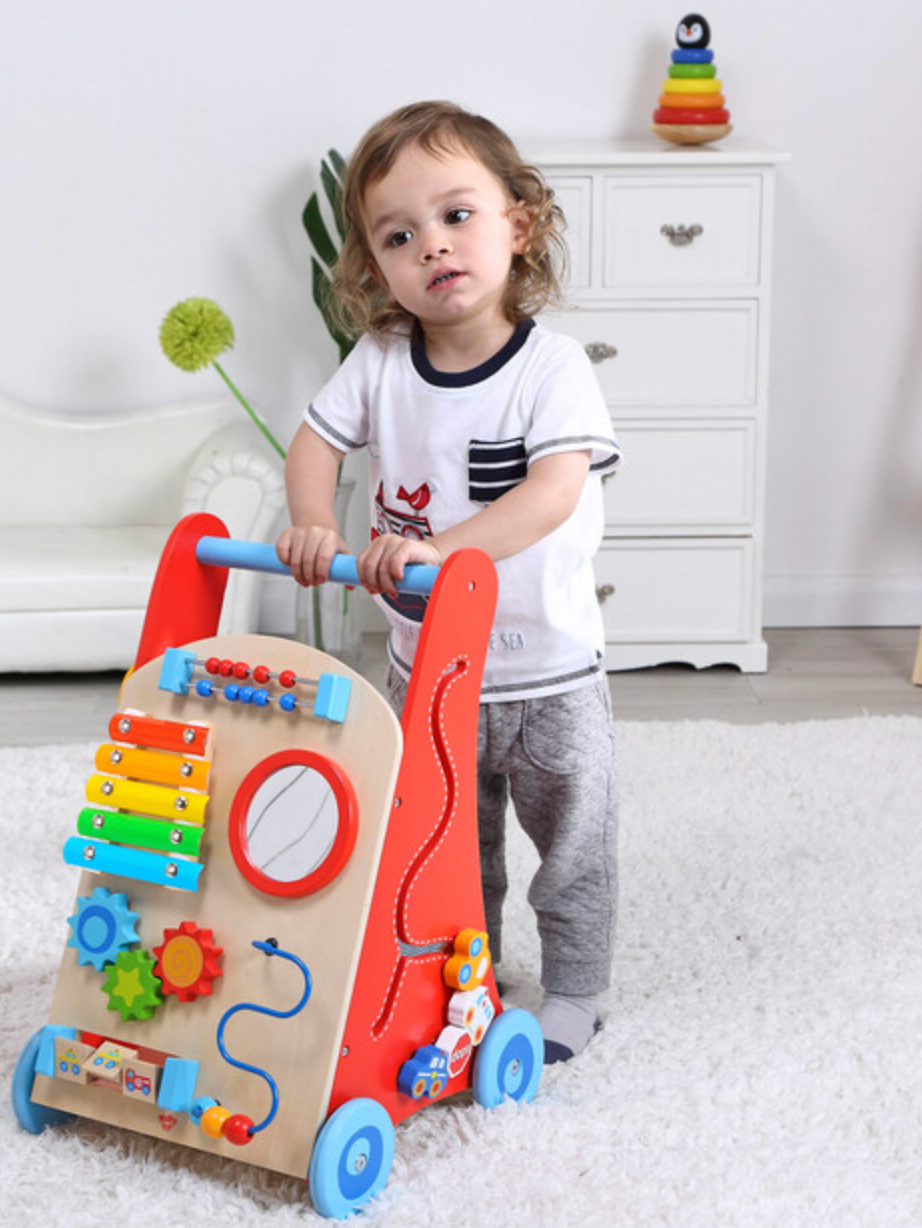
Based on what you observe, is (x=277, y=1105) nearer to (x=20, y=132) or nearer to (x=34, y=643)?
(x=34, y=643)

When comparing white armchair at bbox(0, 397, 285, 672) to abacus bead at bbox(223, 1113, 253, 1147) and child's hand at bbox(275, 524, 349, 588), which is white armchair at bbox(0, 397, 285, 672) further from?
abacus bead at bbox(223, 1113, 253, 1147)

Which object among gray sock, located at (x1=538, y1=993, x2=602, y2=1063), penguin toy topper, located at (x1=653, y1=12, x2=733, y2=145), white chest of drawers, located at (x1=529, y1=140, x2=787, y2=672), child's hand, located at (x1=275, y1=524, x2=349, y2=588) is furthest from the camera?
penguin toy topper, located at (x1=653, y1=12, x2=733, y2=145)

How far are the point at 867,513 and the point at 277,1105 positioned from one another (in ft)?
8.23

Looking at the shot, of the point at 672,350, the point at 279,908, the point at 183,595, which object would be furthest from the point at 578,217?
the point at 279,908

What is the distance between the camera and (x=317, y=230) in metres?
3.15

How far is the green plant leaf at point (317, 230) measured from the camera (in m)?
3.13

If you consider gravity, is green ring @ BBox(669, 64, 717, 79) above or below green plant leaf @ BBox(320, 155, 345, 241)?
above

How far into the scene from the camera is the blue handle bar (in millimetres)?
1376

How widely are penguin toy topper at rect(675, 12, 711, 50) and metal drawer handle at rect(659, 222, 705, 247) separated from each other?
0.41 meters

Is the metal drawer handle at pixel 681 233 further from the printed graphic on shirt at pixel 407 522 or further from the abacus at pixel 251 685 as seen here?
the abacus at pixel 251 685

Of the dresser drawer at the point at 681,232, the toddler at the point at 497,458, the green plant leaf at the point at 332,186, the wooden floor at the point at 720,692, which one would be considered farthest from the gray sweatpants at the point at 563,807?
the green plant leaf at the point at 332,186

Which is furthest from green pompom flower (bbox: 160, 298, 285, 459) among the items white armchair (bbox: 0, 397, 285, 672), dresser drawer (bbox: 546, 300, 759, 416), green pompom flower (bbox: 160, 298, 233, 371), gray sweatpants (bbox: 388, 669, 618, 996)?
gray sweatpants (bbox: 388, 669, 618, 996)

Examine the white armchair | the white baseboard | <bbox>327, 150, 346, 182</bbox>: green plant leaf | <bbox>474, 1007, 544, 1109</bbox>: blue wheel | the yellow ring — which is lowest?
the white baseboard

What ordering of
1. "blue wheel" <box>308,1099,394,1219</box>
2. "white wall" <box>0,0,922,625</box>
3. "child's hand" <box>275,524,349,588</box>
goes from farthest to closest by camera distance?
A: "white wall" <box>0,0,922,625</box>
"child's hand" <box>275,524,349,588</box>
"blue wheel" <box>308,1099,394,1219</box>
